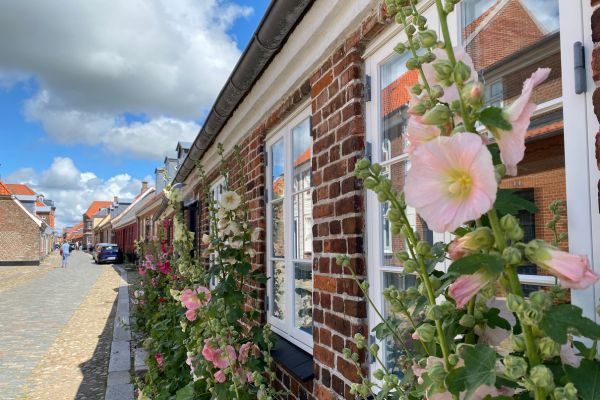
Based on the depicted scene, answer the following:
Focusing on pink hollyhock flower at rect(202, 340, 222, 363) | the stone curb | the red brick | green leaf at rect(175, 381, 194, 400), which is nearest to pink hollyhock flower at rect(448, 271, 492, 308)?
the red brick

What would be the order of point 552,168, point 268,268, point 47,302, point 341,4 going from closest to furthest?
point 552,168 → point 341,4 → point 268,268 → point 47,302

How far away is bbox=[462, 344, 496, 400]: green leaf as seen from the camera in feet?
2.49

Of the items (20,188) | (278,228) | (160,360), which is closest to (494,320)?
(278,228)

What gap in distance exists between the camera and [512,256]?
0.73m

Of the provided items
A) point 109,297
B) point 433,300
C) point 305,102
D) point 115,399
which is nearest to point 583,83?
point 433,300

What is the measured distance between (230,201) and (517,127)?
3.02m

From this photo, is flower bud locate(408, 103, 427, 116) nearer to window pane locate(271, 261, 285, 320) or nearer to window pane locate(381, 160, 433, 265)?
window pane locate(381, 160, 433, 265)

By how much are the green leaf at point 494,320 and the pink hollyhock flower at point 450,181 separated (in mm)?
300

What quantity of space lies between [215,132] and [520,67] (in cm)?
424

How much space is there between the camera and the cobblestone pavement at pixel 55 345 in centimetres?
601

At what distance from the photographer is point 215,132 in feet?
17.7

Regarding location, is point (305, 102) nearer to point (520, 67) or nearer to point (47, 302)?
point (520, 67)

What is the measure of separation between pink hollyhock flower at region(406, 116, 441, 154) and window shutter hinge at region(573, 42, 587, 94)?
60 cm

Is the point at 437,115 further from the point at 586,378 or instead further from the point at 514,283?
the point at 586,378
